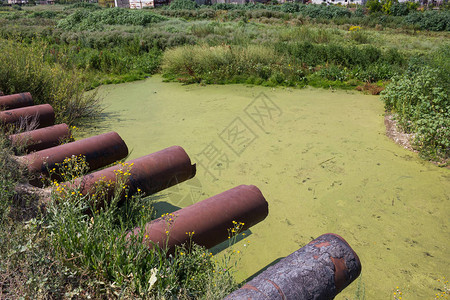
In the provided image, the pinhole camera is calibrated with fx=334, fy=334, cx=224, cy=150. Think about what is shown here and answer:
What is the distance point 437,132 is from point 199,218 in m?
4.51

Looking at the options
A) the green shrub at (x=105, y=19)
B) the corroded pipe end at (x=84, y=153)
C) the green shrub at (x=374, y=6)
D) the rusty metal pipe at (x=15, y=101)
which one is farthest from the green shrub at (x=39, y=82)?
the green shrub at (x=374, y=6)

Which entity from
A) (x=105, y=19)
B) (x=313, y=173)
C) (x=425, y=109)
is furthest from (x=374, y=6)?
(x=313, y=173)

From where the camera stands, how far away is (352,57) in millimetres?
9953

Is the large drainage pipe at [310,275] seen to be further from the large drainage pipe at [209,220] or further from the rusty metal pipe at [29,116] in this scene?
the rusty metal pipe at [29,116]

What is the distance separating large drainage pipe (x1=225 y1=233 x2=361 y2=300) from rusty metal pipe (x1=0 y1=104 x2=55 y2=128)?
Answer: 3.61 metres

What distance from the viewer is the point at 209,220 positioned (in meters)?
2.46

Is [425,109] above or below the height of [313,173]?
above

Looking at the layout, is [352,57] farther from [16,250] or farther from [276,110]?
[16,250]

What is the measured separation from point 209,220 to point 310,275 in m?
0.87

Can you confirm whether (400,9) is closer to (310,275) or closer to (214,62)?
(214,62)

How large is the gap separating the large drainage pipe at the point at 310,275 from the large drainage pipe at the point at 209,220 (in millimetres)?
614

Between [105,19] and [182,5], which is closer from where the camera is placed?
[105,19]

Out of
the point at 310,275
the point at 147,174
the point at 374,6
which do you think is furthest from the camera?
the point at 374,6

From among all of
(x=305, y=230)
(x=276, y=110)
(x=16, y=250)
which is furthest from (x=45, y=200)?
(x=276, y=110)
